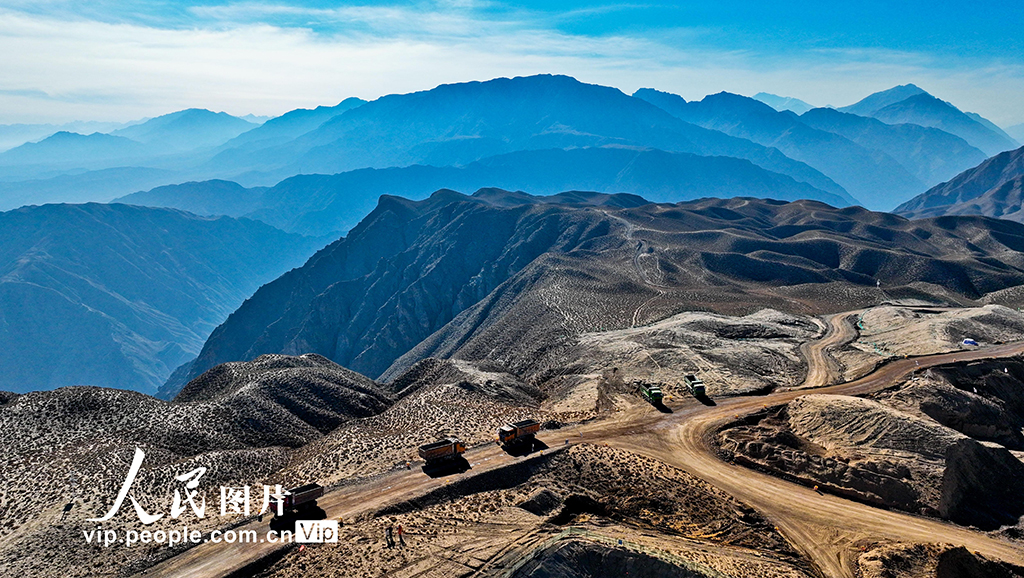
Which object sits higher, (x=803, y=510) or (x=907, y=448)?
(x=907, y=448)

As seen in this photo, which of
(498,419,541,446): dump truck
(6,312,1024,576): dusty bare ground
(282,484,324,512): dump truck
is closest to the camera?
(6,312,1024,576): dusty bare ground

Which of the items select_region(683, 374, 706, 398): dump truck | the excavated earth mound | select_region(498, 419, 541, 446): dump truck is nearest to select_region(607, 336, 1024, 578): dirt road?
select_region(683, 374, 706, 398): dump truck

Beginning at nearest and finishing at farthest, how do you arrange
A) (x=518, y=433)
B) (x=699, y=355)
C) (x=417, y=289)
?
(x=518, y=433)
(x=699, y=355)
(x=417, y=289)

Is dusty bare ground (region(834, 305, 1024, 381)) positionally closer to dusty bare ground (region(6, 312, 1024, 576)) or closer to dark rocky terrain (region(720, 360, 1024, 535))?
dusty bare ground (region(6, 312, 1024, 576))

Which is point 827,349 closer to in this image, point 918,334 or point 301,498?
point 918,334

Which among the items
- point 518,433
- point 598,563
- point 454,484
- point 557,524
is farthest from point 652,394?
point 598,563
